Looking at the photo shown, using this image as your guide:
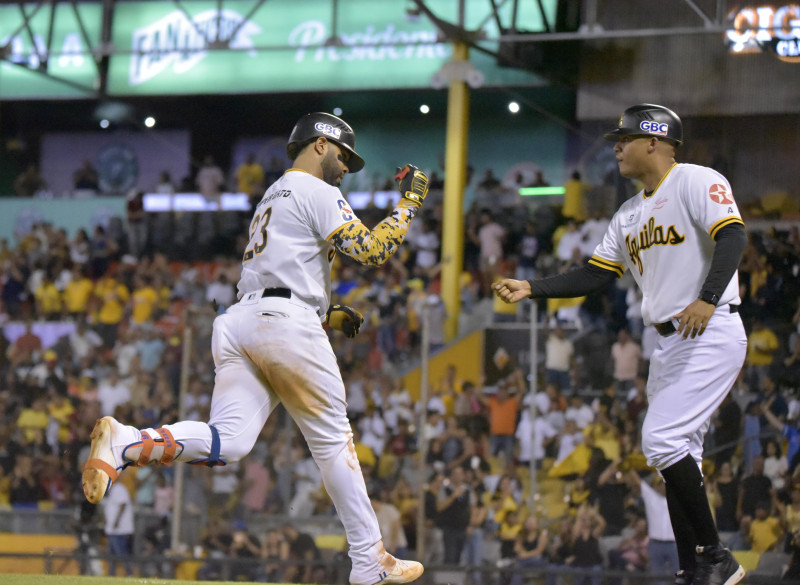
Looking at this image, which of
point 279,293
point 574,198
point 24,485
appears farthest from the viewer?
point 574,198

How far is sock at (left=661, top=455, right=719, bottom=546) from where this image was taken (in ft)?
16.3

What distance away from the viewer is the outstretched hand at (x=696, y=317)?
476cm

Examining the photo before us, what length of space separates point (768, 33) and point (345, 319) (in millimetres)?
11401

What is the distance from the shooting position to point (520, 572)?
383 inches

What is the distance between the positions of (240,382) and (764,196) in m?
11.7

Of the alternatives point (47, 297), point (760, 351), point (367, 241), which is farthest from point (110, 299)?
point (367, 241)

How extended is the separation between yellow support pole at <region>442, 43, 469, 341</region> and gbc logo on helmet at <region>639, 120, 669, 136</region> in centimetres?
1043

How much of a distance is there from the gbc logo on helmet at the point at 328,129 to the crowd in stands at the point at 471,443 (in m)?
4.81

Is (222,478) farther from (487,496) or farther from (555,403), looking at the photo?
(555,403)

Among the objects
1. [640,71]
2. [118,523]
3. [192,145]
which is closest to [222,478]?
[118,523]

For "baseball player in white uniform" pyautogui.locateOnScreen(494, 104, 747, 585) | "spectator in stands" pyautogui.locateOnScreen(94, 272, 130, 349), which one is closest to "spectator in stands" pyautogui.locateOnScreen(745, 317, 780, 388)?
"baseball player in white uniform" pyautogui.locateOnScreen(494, 104, 747, 585)

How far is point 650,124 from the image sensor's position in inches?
210

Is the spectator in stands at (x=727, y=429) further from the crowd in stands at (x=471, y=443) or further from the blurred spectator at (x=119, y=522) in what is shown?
the blurred spectator at (x=119, y=522)

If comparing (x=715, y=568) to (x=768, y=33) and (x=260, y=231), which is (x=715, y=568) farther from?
(x=768, y=33)
